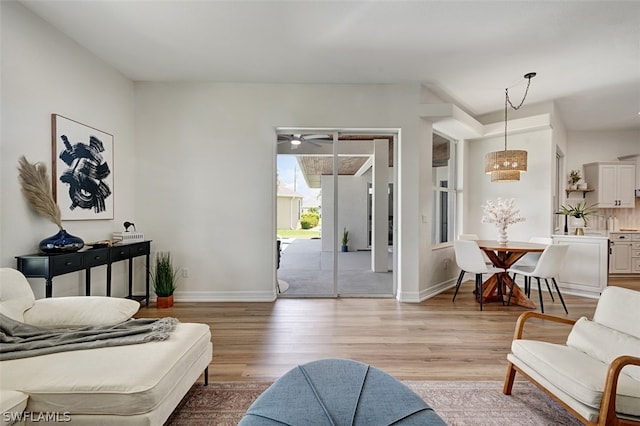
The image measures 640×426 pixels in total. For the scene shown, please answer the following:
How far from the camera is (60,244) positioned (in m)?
2.59

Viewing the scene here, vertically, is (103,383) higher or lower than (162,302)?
higher

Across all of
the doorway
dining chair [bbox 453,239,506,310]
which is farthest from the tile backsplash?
the doorway

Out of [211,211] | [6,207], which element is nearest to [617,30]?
[211,211]

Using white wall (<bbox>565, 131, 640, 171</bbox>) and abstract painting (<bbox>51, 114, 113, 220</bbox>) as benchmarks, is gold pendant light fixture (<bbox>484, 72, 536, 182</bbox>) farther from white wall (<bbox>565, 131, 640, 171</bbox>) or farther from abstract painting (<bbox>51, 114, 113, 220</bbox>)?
abstract painting (<bbox>51, 114, 113, 220</bbox>)

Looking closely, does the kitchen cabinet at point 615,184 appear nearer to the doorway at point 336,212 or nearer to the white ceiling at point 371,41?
the white ceiling at point 371,41

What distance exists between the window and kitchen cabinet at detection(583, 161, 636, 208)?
3042mm

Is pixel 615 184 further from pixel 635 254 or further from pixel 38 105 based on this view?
pixel 38 105

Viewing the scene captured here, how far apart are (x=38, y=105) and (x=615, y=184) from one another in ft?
28.8

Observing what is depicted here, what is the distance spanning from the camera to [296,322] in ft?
10.7

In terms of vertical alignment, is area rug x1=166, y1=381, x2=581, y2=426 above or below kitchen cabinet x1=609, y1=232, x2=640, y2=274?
below

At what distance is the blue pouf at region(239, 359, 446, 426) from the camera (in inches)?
46.9

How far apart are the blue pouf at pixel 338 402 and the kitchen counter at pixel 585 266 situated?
4525 mm

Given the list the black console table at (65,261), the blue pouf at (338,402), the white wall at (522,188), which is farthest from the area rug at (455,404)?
the white wall at (522,188)

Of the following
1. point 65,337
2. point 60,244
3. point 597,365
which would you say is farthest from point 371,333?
point 60,244
